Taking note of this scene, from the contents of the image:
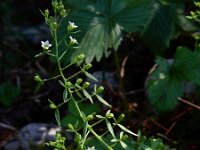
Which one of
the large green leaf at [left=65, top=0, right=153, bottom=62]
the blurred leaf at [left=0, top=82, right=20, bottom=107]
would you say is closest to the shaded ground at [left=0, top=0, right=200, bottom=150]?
the blurred leaf at [left=0, top=82, right=20, bottom=107]

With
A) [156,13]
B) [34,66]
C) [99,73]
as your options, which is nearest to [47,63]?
[34,66]

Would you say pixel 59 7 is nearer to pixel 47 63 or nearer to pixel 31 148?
pixel 31 148

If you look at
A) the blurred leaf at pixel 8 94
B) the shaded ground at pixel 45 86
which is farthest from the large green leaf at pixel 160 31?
the blurred leaf at pixel 8 94

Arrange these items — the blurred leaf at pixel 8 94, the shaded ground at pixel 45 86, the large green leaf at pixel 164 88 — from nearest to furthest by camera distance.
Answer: the large green leaf at pixel 164 88 < the shaded ground at pixel 45 86 < the blurred leaf at pixel 8 94

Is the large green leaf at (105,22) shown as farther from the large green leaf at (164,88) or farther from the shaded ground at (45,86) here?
the shaded ground at (45,86)

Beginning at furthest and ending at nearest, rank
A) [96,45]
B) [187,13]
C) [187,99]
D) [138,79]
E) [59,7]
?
[138,79] → [187,13] → [187,99] → [96,45] → [59,7]

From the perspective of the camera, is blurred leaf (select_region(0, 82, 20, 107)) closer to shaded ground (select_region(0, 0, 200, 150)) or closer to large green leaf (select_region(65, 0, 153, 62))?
shaded ground (select_region(0, 0, 200, 150))
